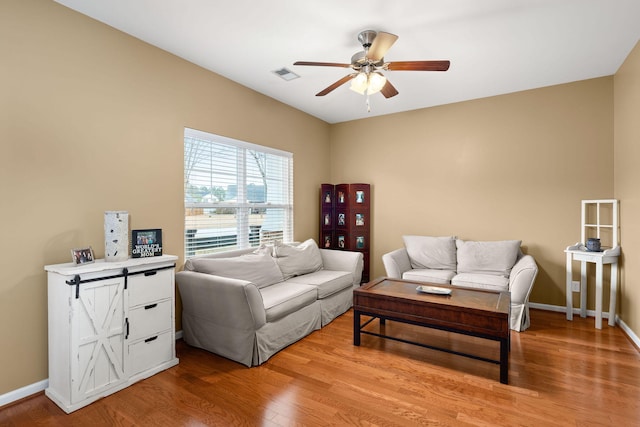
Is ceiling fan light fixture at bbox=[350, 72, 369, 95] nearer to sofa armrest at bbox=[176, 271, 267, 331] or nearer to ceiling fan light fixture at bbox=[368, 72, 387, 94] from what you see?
ceiling fan light fixture at bbox=[368, 72, 387, 94]

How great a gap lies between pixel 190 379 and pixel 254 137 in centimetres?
279

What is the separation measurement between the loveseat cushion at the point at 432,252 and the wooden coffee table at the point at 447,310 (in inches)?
46.1

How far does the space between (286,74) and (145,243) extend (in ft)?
7.63

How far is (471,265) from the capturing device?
4.07 meters

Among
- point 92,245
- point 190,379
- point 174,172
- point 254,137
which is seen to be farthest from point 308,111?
point 190,379

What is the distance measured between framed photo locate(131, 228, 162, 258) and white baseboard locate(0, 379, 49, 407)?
3.48 feet

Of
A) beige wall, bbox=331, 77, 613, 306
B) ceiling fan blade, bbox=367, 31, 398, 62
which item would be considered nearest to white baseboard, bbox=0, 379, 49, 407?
ceiling fan blade, bbox=367, 31, 398, 62

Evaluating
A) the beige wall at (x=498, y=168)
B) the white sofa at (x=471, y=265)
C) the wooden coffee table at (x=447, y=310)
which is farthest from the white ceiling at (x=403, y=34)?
the wooden coffee table at (x=447, y=310)

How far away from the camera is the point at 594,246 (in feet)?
11.4

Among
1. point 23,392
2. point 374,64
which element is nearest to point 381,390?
point 23,392

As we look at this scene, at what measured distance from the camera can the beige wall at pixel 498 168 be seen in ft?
12.6

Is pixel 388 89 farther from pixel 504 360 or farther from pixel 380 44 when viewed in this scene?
pixel 504 360

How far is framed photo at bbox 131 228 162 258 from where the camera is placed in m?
2.60

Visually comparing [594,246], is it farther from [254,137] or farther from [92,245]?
[92,245]
